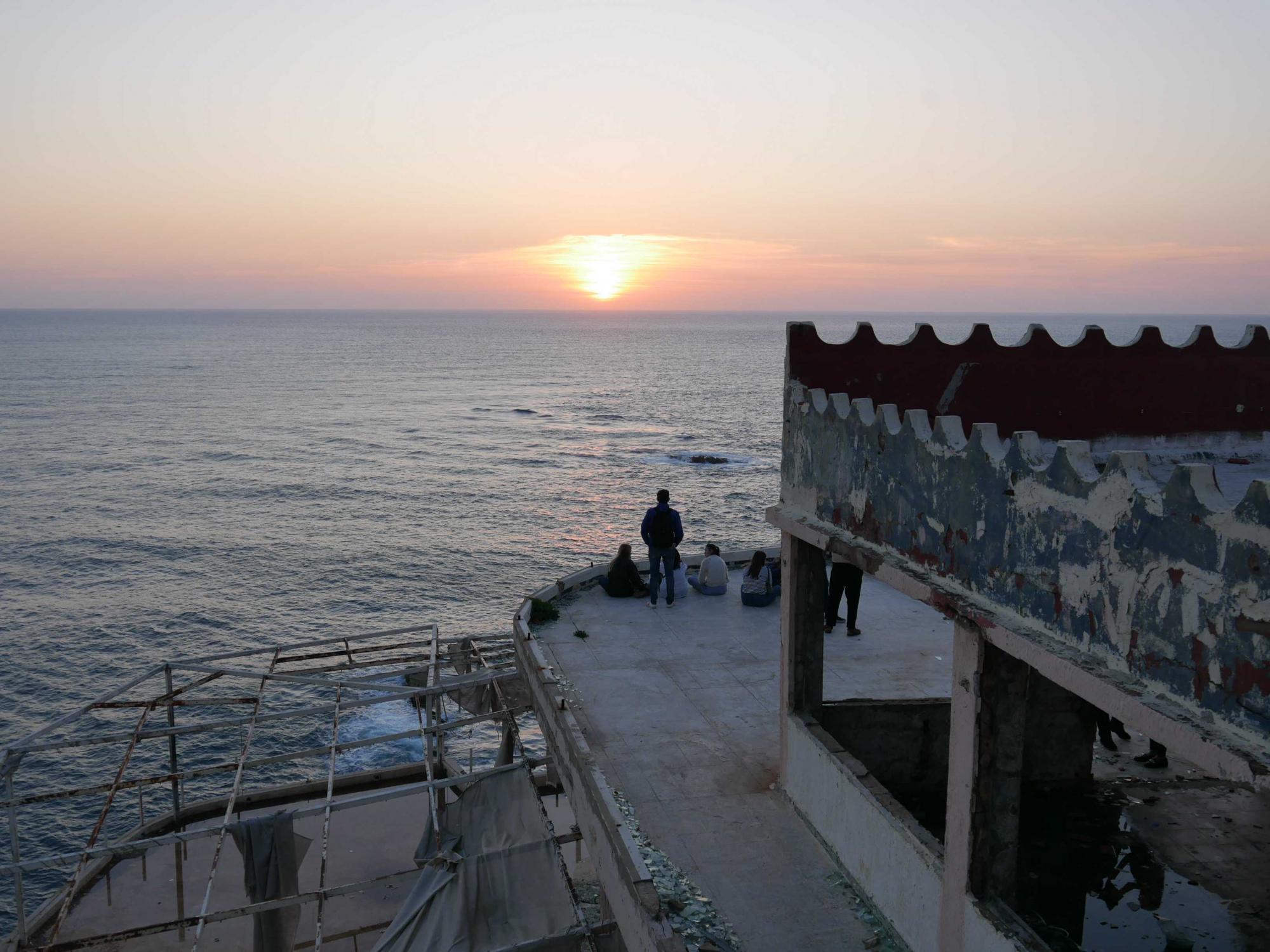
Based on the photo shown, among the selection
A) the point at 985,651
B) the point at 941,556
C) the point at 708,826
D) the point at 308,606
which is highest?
the point at 941,556

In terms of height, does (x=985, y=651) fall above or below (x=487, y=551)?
above

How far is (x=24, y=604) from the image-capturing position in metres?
42.5

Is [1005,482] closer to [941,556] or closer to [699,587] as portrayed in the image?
[941,556]

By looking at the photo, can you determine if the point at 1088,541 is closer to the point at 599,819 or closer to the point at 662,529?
the point at 599,819

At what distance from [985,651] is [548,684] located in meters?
8.05

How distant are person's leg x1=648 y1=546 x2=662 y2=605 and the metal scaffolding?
9.77ft

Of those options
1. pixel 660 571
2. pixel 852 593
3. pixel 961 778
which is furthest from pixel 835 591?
pixel 961 778

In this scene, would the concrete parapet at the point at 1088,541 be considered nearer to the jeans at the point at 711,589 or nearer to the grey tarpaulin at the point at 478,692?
the jeans at the point at 711,589

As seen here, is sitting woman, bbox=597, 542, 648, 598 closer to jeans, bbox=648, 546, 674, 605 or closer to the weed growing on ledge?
jeans, bbox=648, 546, 674, 605

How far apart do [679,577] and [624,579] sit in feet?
3.45

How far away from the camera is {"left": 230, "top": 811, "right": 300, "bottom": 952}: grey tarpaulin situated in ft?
51.0

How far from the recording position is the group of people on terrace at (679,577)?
16.9 m

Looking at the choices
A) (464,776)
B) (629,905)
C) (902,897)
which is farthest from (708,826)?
(464,776)

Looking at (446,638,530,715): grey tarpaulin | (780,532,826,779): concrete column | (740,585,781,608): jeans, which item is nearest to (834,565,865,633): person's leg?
(740,585,781,608): jeans
